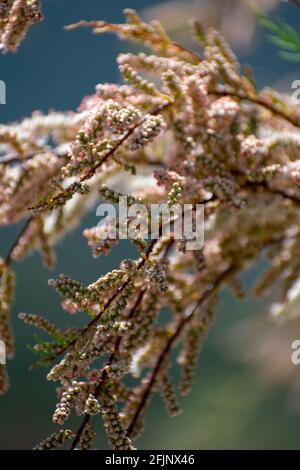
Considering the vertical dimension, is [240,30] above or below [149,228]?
above

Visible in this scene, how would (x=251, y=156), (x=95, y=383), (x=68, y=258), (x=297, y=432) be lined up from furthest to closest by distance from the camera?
(x=68, y=258) → (x=297, y=432) → (x=251, y=156) → (x=95, y=383)

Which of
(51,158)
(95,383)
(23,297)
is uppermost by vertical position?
(23,297)

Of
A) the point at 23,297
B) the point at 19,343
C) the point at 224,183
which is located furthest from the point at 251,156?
the point at 23,297

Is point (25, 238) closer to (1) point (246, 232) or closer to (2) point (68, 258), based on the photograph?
(1) point (246, 232)

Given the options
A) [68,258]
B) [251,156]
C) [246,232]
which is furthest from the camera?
[68,258]

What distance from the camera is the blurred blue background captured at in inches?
40.2

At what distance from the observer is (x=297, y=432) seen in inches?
70.0

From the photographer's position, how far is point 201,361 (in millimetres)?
2869

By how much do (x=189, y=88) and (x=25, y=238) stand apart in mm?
222

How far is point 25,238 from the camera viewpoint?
26.5 inches

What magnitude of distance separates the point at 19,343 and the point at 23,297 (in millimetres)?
1064

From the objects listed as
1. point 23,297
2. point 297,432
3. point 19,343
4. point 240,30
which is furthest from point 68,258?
point 240,30

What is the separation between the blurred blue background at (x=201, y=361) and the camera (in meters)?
1.02

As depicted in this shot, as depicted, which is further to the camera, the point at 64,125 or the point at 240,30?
the point at 240,30
